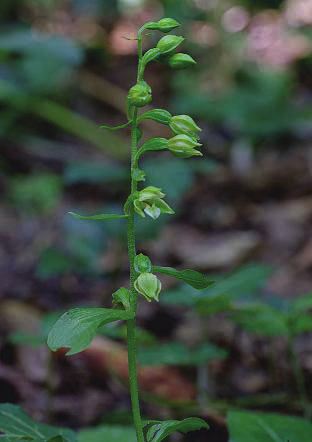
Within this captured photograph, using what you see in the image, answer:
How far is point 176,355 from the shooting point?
198 cm

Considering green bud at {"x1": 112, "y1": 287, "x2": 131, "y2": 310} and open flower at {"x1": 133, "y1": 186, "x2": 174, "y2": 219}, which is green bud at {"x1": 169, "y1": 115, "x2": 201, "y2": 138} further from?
green bud at {"x1": 112, "y1": 287, "x2": 131, "y2": 310}

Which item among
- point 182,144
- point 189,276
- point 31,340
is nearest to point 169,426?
point 189,276

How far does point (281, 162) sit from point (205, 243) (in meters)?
1.43

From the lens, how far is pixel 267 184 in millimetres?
4969

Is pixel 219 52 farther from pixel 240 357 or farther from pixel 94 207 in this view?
pixel 240 357

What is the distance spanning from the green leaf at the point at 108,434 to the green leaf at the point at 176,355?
209 millimetres

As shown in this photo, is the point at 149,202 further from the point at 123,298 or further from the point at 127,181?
the point at 127,181

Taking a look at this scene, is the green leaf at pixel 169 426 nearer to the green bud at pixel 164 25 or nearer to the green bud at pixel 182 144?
the green bud at pixel 182 144

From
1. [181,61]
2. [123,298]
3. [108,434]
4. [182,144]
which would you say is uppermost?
[181,61]

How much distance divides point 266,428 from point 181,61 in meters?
0.85

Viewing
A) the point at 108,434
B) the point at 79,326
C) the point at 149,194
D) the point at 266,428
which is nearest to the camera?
the point at 79,326

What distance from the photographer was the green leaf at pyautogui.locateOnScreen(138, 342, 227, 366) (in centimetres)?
193

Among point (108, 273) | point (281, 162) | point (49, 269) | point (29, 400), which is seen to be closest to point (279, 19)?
point (281, 162)

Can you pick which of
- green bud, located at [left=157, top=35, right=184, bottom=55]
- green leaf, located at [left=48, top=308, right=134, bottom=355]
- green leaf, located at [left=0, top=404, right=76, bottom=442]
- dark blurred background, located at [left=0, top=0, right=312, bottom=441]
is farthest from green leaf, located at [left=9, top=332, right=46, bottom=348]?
green bud, located at [left=157, top=35, right=184, bottom=55]
